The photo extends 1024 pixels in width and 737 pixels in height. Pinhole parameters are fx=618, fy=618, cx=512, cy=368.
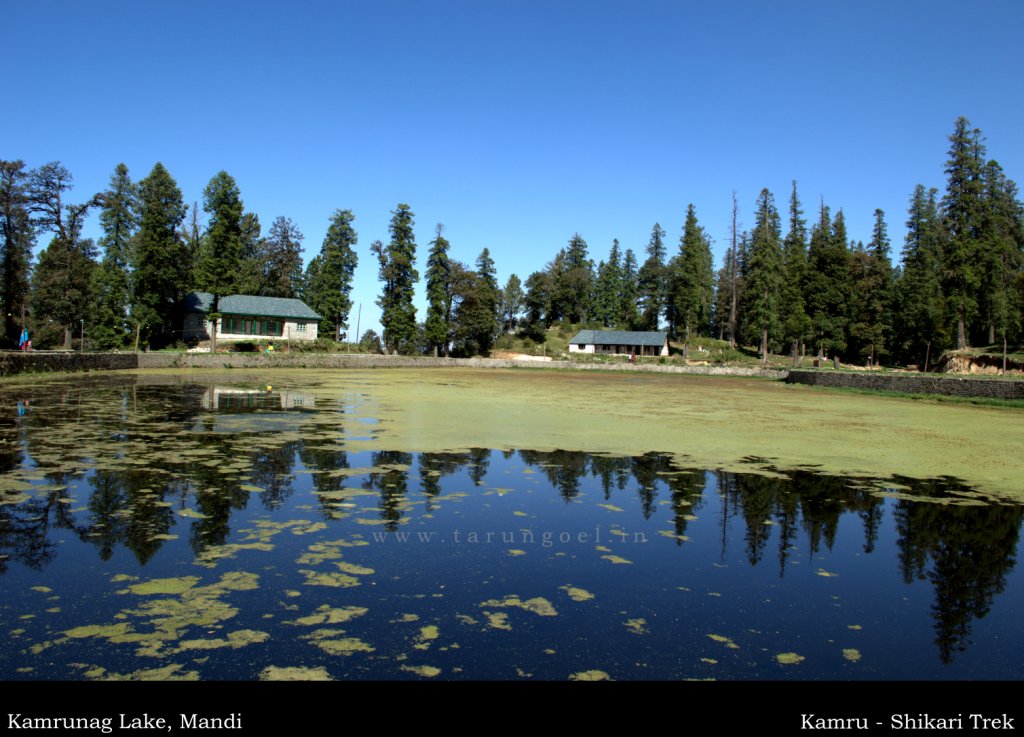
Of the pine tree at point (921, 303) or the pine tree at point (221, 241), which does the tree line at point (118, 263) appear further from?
the pine tree at point (921, 303)

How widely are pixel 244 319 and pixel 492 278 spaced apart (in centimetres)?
3735

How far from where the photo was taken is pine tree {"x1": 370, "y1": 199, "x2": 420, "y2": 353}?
69188 mm

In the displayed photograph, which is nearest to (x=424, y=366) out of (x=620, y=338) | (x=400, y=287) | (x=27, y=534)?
(x=400, y=287)

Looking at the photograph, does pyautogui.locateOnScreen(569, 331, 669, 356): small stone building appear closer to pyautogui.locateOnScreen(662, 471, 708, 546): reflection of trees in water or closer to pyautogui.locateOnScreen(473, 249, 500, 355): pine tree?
pyautogui.locateOnScreen(473, 249, 500, 355): pine tree

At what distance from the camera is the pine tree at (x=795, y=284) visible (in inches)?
2677

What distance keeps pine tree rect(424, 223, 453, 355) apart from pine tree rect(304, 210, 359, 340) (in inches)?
362

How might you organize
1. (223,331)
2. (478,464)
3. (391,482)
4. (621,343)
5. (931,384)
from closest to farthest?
(391,482) → (478,464) → (931,384) → (223,331) → (621,343)

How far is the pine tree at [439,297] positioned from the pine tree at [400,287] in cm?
328

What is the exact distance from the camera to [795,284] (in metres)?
70.9

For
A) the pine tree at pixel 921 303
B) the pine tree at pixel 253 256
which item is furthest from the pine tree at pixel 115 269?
the pine tree at pixel 921 303

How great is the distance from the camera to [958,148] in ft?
180

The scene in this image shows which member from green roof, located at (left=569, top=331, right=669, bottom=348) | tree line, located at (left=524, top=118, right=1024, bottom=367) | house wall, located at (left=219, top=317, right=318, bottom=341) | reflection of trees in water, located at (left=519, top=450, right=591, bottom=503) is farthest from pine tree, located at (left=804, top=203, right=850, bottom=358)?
reflection of trees in water, located at (left=519, top=450, right=591, bottom=503)

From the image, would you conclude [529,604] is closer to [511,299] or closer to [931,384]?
[931,384]

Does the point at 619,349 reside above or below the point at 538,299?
below
